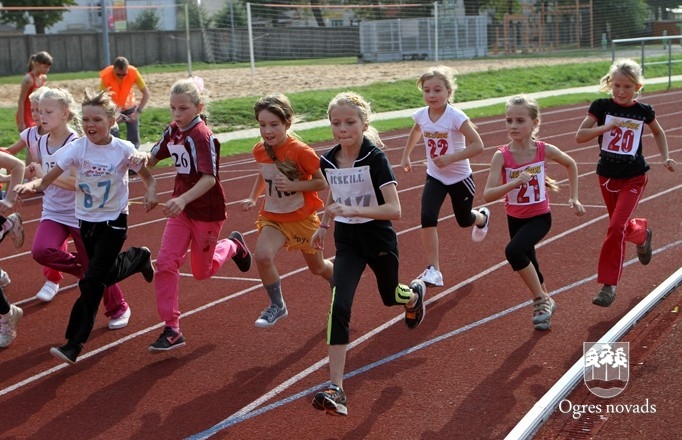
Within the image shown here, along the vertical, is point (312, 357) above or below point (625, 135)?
below

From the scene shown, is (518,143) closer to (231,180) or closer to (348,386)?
(348,386)

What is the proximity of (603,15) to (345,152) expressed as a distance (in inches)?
2095

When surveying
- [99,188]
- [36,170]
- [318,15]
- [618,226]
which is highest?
[318,15]

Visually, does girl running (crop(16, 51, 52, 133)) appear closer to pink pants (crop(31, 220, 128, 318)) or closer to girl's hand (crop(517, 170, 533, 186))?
pink pants (crop(31, 220, 128, 318))

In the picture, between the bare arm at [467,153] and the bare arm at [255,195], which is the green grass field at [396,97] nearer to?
the bare arm at [467,153]

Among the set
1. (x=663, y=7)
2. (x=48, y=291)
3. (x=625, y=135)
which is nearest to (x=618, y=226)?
(x=625, y=135)

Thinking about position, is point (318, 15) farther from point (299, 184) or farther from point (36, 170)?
point (299, 184)

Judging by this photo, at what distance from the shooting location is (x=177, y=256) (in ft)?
21.5

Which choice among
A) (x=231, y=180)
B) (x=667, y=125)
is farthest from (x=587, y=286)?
(x=667, y=125)

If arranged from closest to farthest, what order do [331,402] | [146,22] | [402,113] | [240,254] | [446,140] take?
[331,402] < [240,254] < [446,140] < [402,113] < [146,22]

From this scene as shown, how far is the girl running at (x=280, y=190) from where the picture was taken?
21.5 feet

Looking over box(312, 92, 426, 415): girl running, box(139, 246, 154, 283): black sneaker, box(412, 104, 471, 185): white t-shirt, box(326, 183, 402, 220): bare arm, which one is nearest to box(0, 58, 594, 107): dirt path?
box(412, 104, 471, 185): white t-shirt

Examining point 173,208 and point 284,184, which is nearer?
point 173,208

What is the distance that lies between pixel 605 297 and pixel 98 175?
3.66m
